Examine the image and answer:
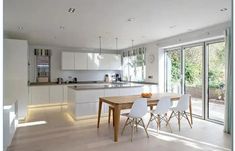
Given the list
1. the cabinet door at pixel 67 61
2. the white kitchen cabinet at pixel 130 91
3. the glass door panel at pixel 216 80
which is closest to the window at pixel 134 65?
the white kitchen cabinet at pixel 130 91

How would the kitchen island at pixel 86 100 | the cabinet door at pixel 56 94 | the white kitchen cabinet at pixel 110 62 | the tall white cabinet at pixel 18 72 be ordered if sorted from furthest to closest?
the white kitchen cabinet at pixel 110 62 < the cabinet door at pixel 56 94 < the kitchen island at pixel 86 100 < the tall white cabinet at pixel 18 72

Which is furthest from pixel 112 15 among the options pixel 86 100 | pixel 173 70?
pixel 173 70

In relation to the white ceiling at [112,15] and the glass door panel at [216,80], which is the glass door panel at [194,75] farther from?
the white ceiling at [112,15]

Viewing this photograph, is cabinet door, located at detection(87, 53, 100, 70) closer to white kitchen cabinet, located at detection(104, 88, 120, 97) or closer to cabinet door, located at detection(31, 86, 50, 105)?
cabinet door, located at detection(31, 86, 50, 105)

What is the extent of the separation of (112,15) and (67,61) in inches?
162

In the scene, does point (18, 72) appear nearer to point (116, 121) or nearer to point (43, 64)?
point (43, 64)

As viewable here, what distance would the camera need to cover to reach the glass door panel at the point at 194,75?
499cm

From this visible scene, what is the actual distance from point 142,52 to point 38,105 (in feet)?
14.1

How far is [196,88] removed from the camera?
5.14 m

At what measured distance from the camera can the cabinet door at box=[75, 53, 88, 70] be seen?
7.24 metres

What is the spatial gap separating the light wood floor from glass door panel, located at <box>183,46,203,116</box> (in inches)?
26.5

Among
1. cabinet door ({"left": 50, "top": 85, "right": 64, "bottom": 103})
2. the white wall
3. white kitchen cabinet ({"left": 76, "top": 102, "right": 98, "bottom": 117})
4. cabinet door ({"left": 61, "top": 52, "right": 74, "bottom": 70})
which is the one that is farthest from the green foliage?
cabinet door ({"left": 50, "top": 85, "right": 64, "bottom": 103})

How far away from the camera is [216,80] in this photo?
4590 millimetres

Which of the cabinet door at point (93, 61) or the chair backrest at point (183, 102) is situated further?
the cabinet door at point (93, 61)
